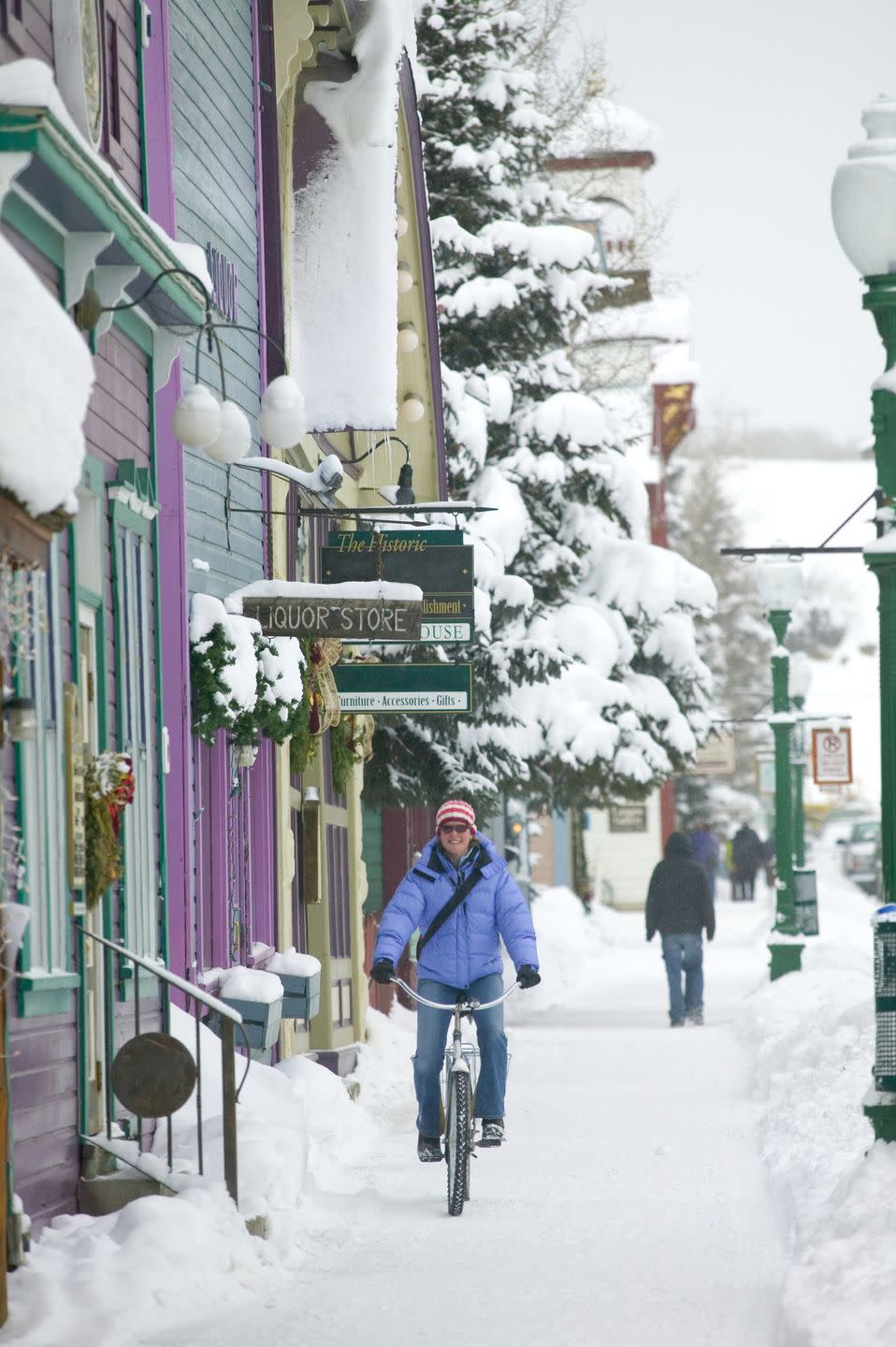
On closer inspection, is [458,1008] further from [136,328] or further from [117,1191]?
[136,328]

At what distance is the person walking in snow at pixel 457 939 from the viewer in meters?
10.8

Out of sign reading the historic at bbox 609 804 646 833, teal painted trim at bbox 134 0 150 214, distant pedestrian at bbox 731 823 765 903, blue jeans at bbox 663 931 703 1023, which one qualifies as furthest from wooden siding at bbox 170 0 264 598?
sign reading the historic at bbox 609 804 646 833

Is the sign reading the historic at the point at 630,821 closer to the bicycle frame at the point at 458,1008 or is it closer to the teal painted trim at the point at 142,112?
the bicycle frame at the point at 458,1008

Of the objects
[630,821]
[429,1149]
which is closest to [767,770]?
[630,821]

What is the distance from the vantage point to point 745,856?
5009 cm

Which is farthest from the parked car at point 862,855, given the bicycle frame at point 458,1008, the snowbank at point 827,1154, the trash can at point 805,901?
the bicycle frame at point 458,1008

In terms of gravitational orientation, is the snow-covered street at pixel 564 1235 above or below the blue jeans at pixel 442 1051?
below

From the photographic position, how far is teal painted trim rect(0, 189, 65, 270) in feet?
26.2

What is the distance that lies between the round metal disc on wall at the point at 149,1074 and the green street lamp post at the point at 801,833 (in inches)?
559

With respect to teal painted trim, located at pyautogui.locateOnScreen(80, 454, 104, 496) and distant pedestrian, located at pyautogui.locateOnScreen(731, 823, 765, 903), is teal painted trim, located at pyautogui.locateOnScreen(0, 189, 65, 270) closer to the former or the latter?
teal painted trim, located at pyautogui.locateOnScreen(80, 454, 104, 496)

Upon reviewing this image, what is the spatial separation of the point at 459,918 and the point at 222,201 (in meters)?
4.77

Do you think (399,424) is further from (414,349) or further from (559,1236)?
(559,1236)

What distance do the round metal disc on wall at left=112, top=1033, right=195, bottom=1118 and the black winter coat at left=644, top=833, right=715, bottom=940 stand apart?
12.7m

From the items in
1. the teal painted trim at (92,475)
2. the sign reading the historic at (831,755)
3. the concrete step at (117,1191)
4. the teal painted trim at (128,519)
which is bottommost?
the concrete step at (117,1191)
